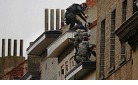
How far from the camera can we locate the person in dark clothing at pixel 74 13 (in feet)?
216

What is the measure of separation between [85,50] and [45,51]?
20.3m

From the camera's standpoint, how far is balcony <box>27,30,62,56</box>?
77.0 metres

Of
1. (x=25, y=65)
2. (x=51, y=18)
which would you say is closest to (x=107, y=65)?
(x=51, y=18)

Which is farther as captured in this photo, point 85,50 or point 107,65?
point 85,50

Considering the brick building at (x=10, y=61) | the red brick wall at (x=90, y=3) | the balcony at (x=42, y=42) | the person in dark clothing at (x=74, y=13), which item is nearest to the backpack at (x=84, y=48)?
the person in dark clothing at (x=74, y=13)

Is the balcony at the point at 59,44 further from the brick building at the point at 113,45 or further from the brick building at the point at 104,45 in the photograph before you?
the brick building at the point at 113,45

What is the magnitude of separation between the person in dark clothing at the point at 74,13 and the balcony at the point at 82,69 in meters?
3.00

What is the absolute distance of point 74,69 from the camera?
63.0 m

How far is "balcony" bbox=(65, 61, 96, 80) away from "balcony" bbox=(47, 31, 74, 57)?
4708 mm

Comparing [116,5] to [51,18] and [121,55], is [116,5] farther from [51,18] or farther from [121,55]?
[51,18]

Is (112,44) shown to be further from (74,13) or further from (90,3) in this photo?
(90,3)

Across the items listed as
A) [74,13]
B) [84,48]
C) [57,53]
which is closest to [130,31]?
[84,48]

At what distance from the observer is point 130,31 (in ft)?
147

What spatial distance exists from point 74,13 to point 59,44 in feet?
13.1
